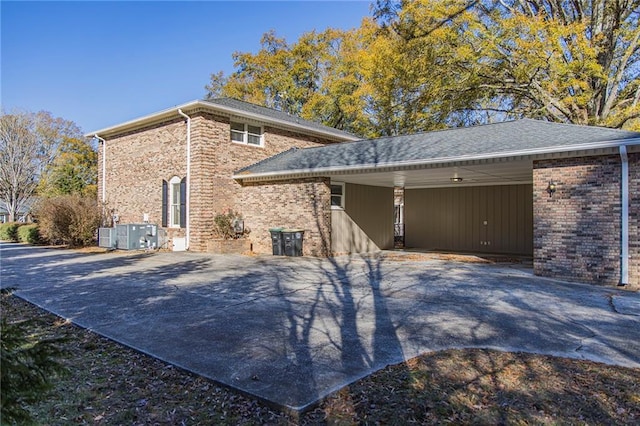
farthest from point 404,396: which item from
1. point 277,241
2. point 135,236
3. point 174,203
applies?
point 174,203

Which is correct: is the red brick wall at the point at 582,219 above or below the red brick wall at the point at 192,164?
below

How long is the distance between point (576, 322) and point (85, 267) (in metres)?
10.7

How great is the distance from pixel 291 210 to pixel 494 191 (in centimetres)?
757

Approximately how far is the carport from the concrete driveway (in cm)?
107

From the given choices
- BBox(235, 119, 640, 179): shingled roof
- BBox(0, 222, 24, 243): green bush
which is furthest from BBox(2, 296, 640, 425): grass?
BBox(0, 222, 24, 243): green bush

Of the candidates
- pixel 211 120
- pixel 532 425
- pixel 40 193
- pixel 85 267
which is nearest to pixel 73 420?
pixel 532 425

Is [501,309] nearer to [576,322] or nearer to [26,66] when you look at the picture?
[576,322]

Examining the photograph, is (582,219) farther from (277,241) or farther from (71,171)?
(71,171)

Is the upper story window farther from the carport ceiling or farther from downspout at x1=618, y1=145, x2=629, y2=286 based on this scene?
downspout at x1=618, y1=145, x2=629, y2=286

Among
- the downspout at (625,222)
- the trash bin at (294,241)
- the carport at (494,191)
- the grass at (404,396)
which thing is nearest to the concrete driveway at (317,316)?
the grass at (404,396)

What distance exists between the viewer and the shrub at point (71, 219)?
50.6 feet

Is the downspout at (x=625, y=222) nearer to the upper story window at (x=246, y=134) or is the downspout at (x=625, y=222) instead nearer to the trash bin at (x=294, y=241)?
the trash bin at (x=294, y=241)

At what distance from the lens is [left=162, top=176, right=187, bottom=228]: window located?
1473 centimetres

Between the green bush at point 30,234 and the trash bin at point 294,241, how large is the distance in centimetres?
1262
